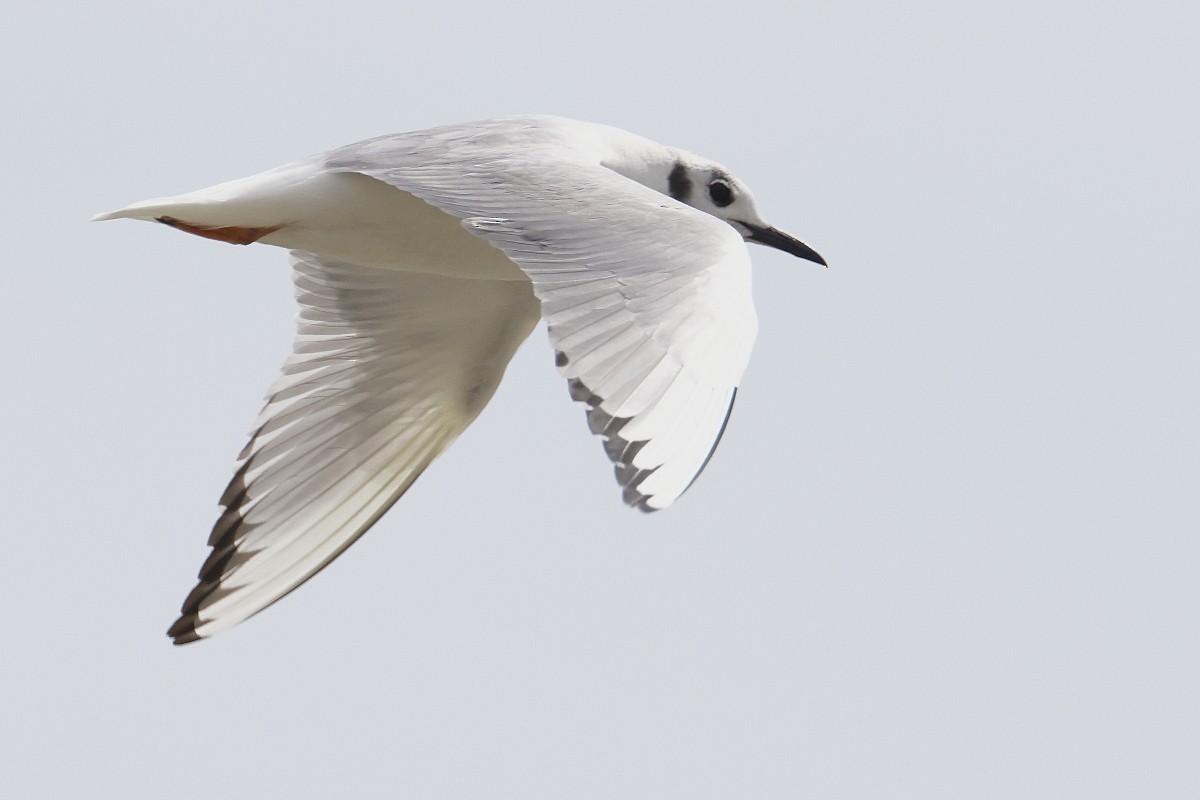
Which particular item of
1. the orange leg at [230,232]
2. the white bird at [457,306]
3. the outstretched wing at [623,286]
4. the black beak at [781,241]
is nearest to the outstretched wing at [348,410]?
the white bird at [457,306]

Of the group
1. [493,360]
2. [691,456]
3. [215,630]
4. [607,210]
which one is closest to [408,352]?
[493,360]

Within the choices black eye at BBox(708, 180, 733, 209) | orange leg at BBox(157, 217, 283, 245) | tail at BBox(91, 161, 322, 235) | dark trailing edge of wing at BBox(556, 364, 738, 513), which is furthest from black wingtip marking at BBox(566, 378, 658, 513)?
black eye at BBox(708, 180, 733, 209)

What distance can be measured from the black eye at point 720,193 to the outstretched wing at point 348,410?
703 mm

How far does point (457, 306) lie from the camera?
22.0 ft

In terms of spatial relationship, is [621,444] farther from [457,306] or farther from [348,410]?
[348,410]

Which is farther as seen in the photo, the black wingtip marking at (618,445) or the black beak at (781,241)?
the black beak at (781,241)

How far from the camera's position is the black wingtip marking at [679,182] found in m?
6.38

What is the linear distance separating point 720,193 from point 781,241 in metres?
0.34

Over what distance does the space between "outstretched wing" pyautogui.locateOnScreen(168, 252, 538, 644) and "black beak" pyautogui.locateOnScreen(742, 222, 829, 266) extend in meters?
0.80

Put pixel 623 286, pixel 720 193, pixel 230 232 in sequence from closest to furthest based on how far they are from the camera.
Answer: pixel 623 286
pixel 230 232
pixel 720 193

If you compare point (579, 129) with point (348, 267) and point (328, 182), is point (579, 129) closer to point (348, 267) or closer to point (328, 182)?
point (328, 182)

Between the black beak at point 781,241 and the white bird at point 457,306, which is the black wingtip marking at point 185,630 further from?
the black beak at point 781,241

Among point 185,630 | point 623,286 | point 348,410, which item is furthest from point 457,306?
point 623,286

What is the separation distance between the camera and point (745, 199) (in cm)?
663
